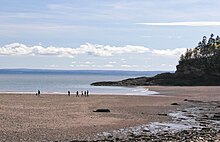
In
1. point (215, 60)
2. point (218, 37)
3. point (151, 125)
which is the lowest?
point (151, 125)

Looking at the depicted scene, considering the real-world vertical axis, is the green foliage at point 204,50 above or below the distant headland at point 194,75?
above

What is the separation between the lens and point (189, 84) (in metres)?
126

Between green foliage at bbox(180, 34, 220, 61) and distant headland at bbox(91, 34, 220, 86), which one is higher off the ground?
green foliage at bbox(180, 34, 220, 61)

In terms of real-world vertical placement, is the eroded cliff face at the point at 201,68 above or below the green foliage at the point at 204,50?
below

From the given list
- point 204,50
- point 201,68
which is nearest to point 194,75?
point 201,68

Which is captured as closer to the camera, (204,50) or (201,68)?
(201,68)

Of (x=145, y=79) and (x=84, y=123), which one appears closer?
(x=84, y=123)

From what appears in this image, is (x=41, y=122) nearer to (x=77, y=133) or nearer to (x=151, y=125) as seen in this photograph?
(x=77, y=133)

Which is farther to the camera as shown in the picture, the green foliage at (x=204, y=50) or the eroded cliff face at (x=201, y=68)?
the green foliage at (x=204, y=50)

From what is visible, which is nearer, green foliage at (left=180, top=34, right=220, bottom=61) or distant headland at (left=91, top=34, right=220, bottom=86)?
Result: distant headland at (left=91, top=34, right=220, bottom=86)

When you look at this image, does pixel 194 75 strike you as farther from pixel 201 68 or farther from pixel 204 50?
pixel 204 50

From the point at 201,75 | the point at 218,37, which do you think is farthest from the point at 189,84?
the point at 218,37

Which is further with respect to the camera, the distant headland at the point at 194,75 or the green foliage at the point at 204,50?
the green foliage at the point at 204,50

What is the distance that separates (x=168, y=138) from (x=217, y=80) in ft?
342
